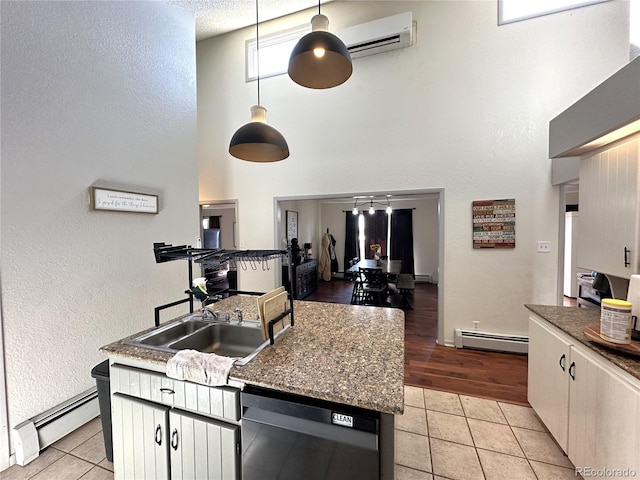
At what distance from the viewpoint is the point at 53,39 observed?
184 cm

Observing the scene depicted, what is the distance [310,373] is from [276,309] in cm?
42

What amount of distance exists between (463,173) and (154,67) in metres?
3.48

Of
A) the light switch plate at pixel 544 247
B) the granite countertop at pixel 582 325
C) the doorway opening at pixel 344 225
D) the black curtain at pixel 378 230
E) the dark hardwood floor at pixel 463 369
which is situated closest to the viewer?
the granite countertop at pixel 582 325

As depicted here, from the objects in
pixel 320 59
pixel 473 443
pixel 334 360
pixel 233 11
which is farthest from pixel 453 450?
pixel 233 11

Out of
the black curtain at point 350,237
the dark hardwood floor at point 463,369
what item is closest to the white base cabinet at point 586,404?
the dark hardwood floor at point 463,369

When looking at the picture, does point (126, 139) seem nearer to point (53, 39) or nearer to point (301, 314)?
point (53, 39)

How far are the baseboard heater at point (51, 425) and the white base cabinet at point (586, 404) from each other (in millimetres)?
3192

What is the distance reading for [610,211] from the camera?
1662 millimetres

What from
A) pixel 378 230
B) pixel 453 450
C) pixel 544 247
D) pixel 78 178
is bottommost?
pixel 453 450

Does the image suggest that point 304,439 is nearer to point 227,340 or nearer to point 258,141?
point 227,340

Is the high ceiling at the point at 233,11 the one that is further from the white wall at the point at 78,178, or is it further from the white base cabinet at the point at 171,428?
the white base cabinet at the point at 171,428

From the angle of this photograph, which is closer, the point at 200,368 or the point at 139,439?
the point at 200,368

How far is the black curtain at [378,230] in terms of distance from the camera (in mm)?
7641

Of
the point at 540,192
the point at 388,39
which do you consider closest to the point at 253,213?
the point at 388,39
